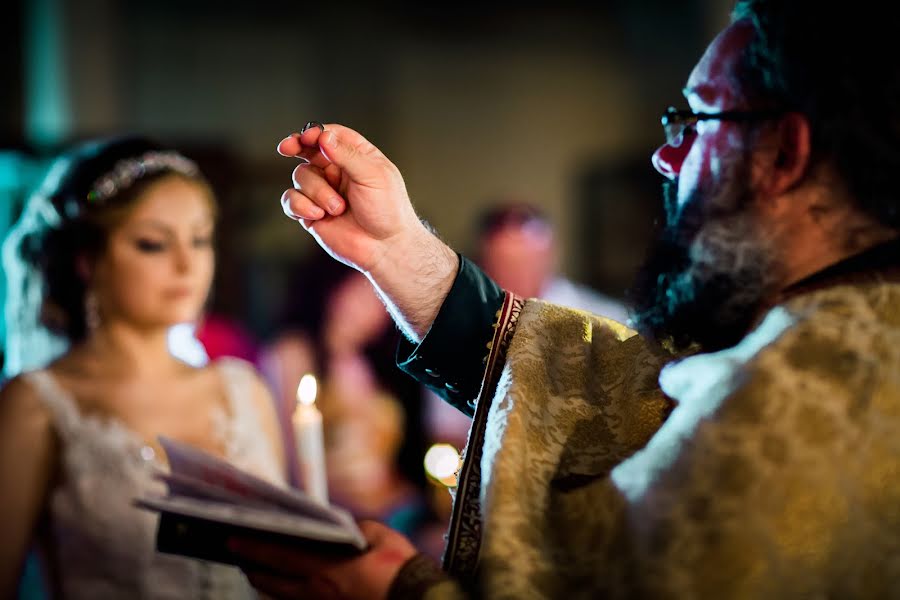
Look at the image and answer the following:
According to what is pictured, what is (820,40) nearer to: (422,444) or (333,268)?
(422,444)

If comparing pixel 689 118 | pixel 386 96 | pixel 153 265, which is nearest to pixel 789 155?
pixel 689 118

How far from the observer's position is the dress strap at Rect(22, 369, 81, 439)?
210 cm

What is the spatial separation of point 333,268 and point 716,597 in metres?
3.72

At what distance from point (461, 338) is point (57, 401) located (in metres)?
1.21

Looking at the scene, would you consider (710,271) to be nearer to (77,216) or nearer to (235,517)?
(235,517)

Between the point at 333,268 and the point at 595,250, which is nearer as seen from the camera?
the point at 333,268

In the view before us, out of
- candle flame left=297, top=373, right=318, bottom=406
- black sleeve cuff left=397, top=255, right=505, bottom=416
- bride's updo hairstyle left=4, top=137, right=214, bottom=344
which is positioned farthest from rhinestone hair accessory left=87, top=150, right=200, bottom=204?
black sleeve cuff left=397, top=255, right=505, bottom=416

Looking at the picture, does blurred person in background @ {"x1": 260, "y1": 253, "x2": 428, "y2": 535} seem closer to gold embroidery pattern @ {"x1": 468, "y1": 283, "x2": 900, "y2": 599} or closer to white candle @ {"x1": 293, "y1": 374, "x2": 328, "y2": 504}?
white candle @ {"x1": 293, "y1": 374, "x2": 328, "y2": 504}

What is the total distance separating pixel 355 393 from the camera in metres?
4.21

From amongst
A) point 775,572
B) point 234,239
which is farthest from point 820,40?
point 234,239

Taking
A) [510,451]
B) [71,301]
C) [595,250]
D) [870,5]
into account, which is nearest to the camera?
[870,5]

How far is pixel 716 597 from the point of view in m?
0.97

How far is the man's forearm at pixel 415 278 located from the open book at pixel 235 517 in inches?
14.6

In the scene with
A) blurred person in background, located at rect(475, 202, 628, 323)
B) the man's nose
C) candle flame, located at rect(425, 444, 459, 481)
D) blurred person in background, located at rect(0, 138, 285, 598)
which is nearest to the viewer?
the man's nose
